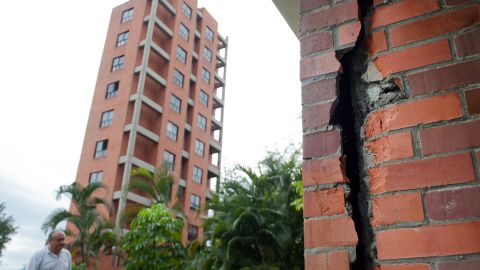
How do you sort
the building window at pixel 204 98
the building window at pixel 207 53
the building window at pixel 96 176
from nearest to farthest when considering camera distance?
1. the building window at pixel 96 176
2. the building window at pixel 204 98
3. the building window at pixel 207 53

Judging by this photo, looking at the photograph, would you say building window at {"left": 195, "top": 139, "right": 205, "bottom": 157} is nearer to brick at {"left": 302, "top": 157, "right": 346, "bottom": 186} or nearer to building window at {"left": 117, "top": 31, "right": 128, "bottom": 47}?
building window at {"left": 117, "top": 31, "right": 128, "bottom": 47}

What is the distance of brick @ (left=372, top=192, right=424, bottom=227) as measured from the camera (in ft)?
3.58

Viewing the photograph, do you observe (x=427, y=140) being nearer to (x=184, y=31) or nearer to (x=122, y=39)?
(x=122, y=39)

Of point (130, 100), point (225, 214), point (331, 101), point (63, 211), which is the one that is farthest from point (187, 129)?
point (331, 101)

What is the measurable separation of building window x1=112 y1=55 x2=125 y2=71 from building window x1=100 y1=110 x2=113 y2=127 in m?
3.42

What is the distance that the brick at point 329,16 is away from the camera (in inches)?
55.7

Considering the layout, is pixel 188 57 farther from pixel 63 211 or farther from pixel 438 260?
pixel 438 260

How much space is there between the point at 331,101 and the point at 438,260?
58cm

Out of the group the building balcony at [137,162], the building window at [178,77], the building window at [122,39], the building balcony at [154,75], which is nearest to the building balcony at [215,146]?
the building window at [178,77]

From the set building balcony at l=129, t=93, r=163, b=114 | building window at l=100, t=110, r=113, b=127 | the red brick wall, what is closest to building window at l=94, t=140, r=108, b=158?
building window at l=100, t=110, r=113, b=127

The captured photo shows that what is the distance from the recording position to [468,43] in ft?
3.92

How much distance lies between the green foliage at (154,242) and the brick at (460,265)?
970cm

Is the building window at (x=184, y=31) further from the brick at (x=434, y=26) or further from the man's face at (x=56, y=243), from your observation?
the brick at (x=434, y=26)

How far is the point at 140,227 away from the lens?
10.3m
